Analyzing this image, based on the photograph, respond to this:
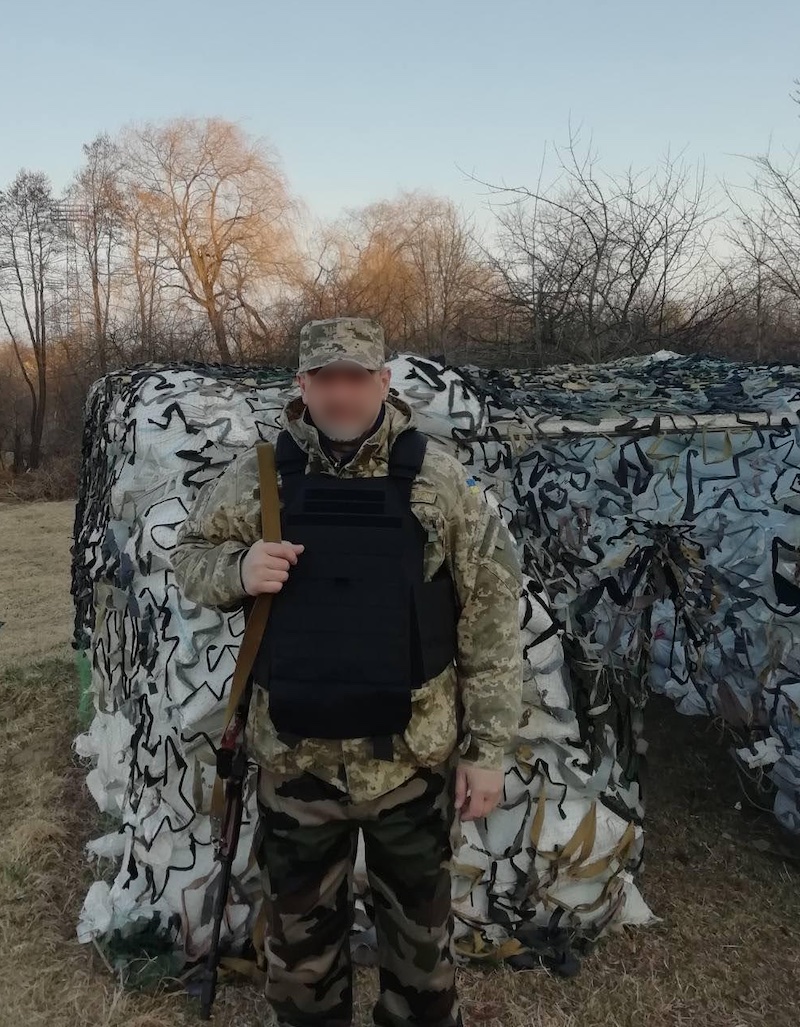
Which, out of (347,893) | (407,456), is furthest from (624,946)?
(407,456)

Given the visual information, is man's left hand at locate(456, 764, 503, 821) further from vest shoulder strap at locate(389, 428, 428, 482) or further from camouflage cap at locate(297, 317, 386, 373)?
camouflage cap at locate(297, 317, 386, 373)

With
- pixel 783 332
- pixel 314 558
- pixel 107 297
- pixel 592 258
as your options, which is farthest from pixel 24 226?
pixel 314 558

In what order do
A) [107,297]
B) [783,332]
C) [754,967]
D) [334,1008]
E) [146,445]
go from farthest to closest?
1. [107,297]
2. [783,332]
3. [146,445]
4. [754,967]
5. [334,1008]

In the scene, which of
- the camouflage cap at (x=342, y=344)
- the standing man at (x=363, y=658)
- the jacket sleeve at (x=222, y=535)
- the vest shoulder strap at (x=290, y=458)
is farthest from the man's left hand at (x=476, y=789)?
the camouflage cap at (x=342, y=344)

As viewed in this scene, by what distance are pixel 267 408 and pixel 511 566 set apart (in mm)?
1699

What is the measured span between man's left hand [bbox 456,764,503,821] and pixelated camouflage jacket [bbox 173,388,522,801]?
23mm

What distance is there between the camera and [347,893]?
1.96m

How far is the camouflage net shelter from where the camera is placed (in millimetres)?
2658

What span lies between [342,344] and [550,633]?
1501 millimetres

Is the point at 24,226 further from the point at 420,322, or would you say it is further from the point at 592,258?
the point at 592,258

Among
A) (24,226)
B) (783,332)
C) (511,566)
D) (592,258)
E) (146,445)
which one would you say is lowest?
(511,566)

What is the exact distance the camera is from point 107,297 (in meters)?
19.3

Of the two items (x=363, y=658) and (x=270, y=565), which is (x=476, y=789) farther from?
(x=270, y=565)

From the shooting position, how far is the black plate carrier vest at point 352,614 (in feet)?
5.58
